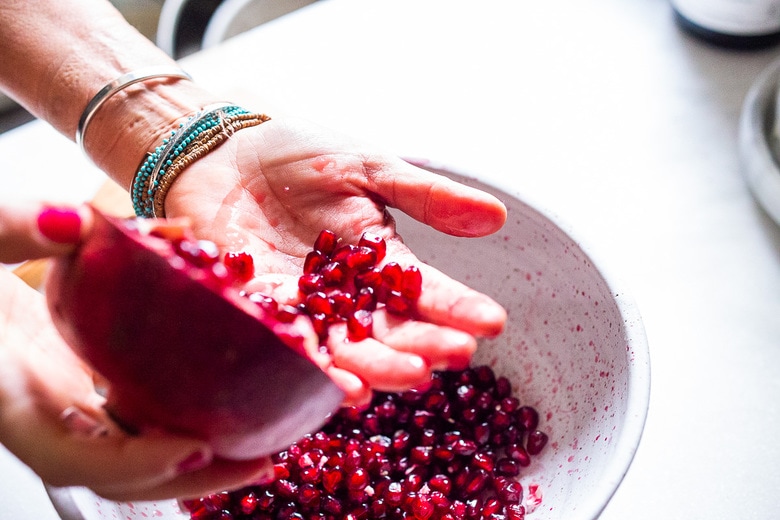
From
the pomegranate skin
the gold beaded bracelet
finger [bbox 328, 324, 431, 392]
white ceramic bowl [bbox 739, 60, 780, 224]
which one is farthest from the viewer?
white ceramic bowl [bbox 739, 60, 780, 224]

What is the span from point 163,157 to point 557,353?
0.61 m

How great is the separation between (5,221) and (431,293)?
1.33 ft

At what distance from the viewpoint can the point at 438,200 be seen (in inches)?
30.9

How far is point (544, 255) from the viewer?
0.88 m

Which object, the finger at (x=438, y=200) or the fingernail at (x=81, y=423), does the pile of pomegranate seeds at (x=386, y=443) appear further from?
the fingernail at (x=81, y=423)


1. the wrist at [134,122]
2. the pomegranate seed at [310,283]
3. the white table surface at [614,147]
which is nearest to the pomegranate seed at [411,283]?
the pomegranate seed at [310,283]

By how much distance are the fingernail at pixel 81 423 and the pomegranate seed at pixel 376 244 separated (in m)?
0.37

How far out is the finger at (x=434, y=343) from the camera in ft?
2.02

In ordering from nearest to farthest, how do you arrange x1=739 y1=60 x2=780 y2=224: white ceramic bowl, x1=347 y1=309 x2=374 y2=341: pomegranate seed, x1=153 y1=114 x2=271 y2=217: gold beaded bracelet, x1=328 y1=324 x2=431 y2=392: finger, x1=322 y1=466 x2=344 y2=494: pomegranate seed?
x1=328 y1=324 x2=431 y2=392: finger → x1=347 y1=309 x2=374 y2=341: pomegranate seed → x1=322 y1=466 x2=344 y2=494: pomegranate seed → x1=153 y1=114 x2=271 y2=217: gold beaded bracelet → x1=739 y1=60 x2=780 y2=224: white ceramic bowl

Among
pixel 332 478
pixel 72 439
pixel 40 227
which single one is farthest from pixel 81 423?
pixel 332 478

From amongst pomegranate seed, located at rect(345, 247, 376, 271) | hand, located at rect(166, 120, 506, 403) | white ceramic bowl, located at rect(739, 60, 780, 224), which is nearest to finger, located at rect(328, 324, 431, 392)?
hand, located at rect(166, 120, 506, 403)

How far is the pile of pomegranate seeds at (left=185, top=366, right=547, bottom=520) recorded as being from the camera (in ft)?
2.65

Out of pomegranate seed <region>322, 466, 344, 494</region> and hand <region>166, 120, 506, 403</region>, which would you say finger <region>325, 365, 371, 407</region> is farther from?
pomegranate seed <region>322, 466, 344, 494</region>

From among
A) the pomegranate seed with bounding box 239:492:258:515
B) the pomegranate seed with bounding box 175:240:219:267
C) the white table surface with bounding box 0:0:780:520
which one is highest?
the pomegranate seed with bounding box 175:240:219:267
